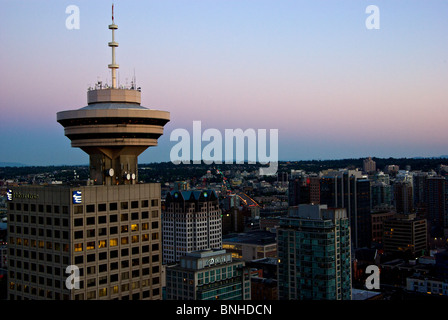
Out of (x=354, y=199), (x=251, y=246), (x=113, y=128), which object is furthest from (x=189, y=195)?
(x=113, y=128)

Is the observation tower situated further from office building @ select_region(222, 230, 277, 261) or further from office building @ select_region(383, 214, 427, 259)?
office building @ select_region(383, 214, 427, 259)

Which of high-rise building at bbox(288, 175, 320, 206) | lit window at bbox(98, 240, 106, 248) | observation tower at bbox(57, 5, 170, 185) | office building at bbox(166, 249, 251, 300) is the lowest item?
office building at bbox(166, 249, 251, 300)

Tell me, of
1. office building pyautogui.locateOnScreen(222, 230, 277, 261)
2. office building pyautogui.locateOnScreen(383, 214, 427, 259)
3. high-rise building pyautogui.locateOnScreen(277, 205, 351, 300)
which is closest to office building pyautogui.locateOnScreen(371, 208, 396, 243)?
office building pyautogui.locateOnScreen(383, 214, 427, 259)

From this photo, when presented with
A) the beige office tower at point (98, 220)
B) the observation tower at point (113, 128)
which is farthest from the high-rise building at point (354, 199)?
the beige office tower at point (98, 220)

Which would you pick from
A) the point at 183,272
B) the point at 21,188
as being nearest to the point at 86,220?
the point at 21,188

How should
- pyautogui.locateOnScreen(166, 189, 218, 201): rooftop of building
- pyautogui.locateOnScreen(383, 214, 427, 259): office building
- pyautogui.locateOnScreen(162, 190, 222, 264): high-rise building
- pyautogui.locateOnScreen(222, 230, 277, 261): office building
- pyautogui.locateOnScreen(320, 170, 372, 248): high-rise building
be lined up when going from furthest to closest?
pyautogui.locateOnScreen(320, 170, 372, 248): high-rise building → pyautogui.locateOnScreen(383, 214, 427, 259): office building → pyautogui.locateOnScreen(222, 230, 277, 261): office building → pyautogui.locateOnScreen(166, 189, 218, 201): rooftop of building → pyautogui.locateOnScreen(162, 190, 222, 264): high-rise building

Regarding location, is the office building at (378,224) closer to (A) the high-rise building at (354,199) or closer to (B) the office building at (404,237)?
(A) the high-rise building at (354,199)

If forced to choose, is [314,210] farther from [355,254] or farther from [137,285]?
[355,254]
